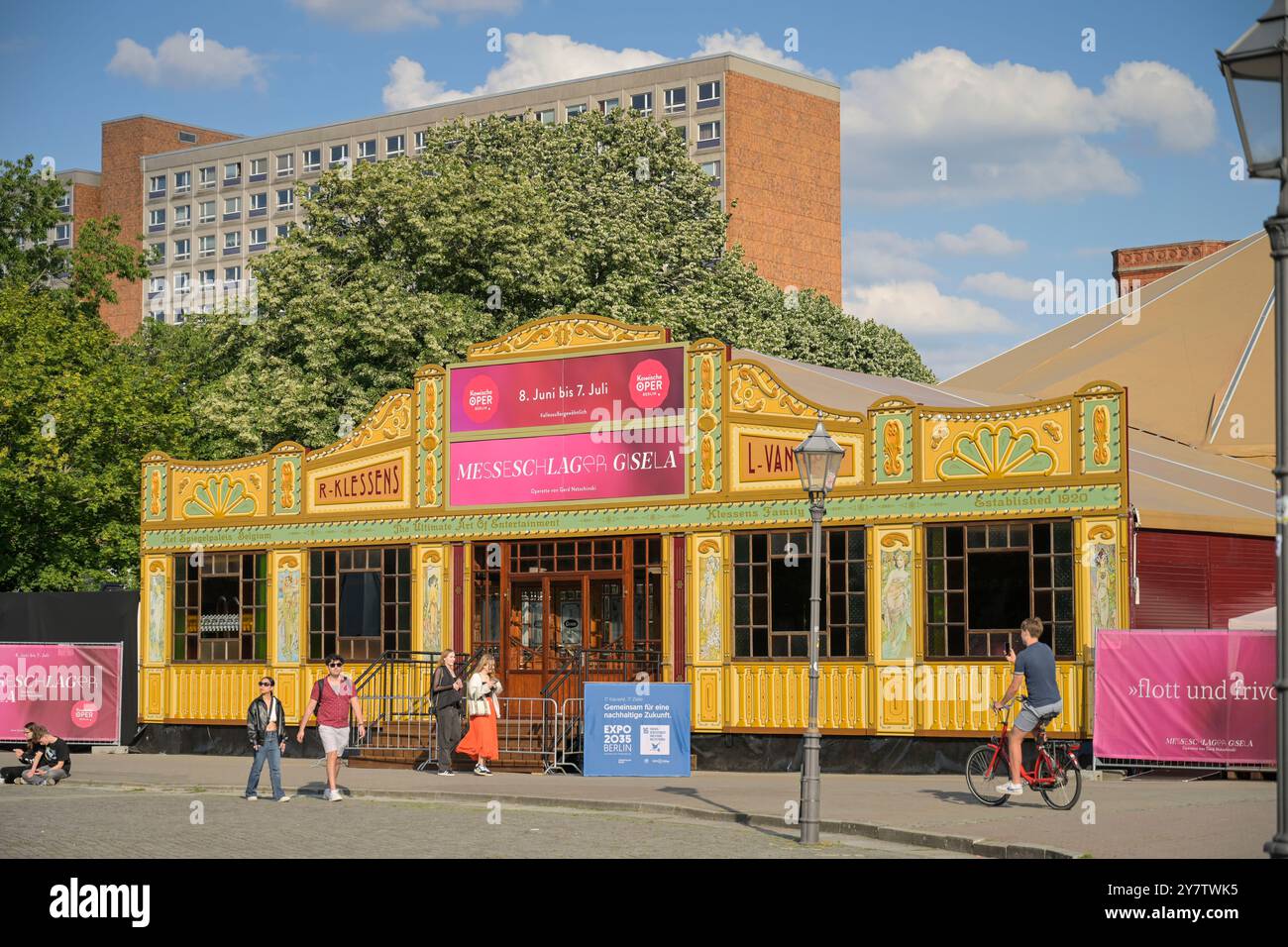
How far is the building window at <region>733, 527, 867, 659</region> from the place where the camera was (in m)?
25.7

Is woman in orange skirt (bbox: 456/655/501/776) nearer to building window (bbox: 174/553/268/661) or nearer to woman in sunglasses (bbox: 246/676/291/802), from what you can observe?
woman in sunglasses (bbox: 246/676/291/802)

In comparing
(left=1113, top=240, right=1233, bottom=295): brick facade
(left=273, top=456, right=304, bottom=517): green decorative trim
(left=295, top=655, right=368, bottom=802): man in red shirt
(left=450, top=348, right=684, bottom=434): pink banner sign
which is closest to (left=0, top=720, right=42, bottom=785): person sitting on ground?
(left=295, top=655, right=368, bottom=802): man in red shirt

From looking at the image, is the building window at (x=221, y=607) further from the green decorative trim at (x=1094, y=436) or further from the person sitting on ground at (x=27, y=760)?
the green decorative trim at (x=1094, y=436)

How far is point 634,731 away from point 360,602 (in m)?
7.08

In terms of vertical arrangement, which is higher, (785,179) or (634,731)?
(785,179)

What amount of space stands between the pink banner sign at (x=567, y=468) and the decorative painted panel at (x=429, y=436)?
308mm

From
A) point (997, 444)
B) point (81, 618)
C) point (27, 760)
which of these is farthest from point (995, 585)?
point (81, 618)

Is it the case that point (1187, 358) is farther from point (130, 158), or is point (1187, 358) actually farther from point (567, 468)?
point (130, 158)

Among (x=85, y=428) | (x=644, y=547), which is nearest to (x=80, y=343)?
(x=85, y=428)

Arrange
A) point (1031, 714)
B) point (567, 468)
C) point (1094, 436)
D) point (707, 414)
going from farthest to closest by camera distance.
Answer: point (567, 468)
point (707, 414)
point (1094, 436)
point (1031, 714)

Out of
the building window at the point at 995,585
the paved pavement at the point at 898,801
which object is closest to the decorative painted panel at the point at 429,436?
the paved pavement at the point at 898,801

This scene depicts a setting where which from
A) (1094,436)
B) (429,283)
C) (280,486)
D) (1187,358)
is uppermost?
(429,283)

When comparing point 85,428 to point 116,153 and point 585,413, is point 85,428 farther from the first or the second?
point 116,153

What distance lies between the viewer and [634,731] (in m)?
25.0
